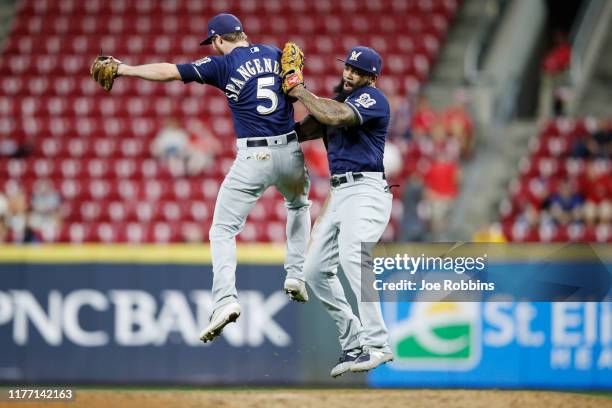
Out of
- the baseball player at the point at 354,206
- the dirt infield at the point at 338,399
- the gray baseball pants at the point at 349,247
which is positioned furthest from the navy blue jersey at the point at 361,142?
the dirt infield at the point at 338,399

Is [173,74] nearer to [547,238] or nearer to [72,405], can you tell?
[72,405]

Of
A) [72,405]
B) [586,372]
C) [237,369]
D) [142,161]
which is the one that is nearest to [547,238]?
[586,372]

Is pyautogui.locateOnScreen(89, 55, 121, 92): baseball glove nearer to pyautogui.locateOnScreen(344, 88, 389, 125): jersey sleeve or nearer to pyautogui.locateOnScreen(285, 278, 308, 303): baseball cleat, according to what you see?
pyautogui.locateOnScreen(344, 88, 389, 125): jersey sleeve

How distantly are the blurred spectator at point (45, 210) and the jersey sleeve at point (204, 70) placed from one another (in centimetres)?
708

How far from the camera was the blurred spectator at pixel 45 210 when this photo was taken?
1449 cm

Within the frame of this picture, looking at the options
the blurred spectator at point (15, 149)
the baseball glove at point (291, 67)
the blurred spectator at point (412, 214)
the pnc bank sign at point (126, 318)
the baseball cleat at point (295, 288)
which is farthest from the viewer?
the blurred spectator at point (15, 149)

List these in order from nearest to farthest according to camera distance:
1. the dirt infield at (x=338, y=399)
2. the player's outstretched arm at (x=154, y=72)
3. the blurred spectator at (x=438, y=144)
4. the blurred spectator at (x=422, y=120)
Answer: the player's outstretched arm at (x=154, y=72), the dirt infield at (x=338, y=399), the blurred spectator at (x=438, y=144), the blurred spectator at (x=422, y=120)

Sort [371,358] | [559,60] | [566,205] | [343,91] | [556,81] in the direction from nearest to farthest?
[371,358], [343,91], [566,205], [559,60], [556,81]

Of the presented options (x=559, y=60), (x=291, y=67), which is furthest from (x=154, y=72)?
(x=559, y=60)

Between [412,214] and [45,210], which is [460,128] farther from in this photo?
[45,210]

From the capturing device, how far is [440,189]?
48.1 feet

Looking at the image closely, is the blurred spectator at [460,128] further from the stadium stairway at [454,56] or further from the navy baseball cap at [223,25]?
the navy baseball cap at [223,25]

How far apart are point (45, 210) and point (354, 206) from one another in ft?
24.7

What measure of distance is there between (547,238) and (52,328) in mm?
6107
